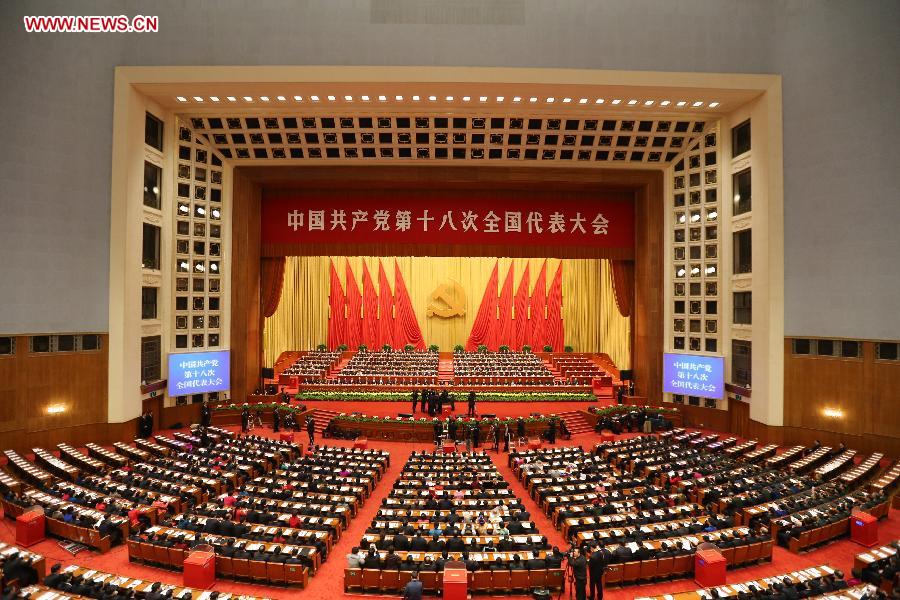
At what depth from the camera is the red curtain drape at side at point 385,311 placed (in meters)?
35.9

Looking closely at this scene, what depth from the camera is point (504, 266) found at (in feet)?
120

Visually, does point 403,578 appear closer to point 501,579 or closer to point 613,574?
point 501,579

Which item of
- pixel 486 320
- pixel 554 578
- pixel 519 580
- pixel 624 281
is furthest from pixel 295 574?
pixel 486 320

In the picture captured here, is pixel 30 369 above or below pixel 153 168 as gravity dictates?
below

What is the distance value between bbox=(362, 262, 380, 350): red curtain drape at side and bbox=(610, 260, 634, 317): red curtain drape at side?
56.1 feet

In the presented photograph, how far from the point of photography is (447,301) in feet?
120

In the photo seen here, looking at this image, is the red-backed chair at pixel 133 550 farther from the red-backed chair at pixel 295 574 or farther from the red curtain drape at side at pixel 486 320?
the red curtain drape at side at pixel 486 320

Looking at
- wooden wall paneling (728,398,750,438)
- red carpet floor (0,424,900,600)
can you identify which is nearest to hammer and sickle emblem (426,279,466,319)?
wooden wall paneling (728,398,750,438)

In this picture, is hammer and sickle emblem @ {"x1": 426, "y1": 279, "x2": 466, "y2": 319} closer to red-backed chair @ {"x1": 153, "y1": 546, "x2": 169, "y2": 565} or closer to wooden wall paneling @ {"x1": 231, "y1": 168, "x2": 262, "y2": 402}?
wooden wall paneling @ {"x1": 231, "y1": 168, "x2": 262, "y2": 402}

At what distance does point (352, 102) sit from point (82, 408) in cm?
1437

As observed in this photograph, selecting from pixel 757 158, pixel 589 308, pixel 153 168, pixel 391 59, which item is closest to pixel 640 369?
pixel 757 158

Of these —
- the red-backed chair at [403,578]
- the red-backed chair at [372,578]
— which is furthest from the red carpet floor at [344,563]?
the red-backed chair at [403,578]

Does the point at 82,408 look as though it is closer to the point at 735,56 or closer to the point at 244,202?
the point at 244,202

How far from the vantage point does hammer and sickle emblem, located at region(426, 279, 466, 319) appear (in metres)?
36.5
